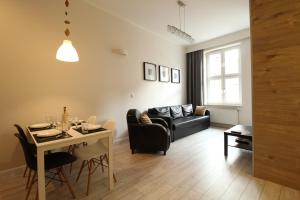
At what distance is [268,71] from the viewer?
211 centimetres

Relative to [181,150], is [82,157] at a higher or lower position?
higher

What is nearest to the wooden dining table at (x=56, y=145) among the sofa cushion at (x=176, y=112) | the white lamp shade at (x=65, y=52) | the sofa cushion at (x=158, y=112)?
the white lamp shade at (x=65, y=52)

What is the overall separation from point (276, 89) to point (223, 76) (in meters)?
3.71

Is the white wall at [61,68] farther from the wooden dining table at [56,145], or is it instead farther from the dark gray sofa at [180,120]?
the wooden dining table at [56,145]

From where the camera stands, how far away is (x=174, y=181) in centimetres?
223

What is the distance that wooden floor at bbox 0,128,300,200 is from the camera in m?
1.92

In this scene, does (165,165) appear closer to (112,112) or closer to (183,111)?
(112,112)

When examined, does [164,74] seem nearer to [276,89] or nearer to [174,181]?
[276,89]

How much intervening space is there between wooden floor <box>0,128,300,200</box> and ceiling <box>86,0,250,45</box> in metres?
3.15

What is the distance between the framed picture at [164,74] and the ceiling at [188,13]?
1113 millimetres

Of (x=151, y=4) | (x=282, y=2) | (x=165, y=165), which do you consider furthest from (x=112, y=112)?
(x=282, y=2)

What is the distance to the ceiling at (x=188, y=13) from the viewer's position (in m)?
3.36

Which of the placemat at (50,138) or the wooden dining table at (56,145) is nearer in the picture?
the wooden dining table at (56,145)

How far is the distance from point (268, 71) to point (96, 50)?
10.5ft
